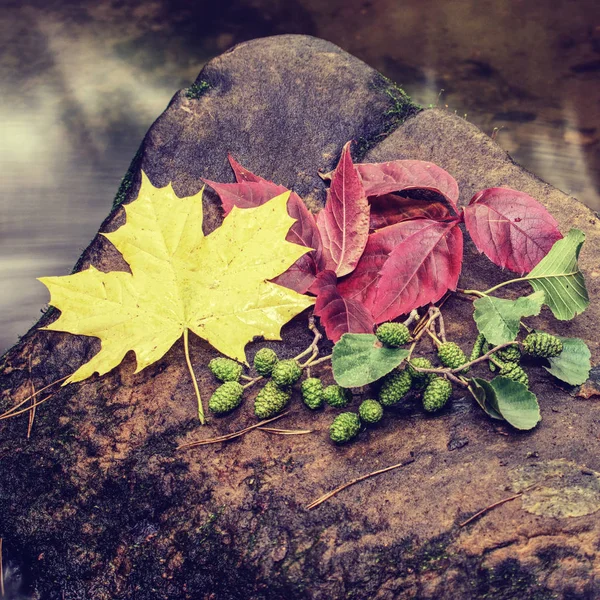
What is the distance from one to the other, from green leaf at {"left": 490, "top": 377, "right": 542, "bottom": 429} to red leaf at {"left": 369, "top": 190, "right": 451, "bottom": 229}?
38 centimetres

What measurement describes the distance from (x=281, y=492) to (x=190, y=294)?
0.36 meters

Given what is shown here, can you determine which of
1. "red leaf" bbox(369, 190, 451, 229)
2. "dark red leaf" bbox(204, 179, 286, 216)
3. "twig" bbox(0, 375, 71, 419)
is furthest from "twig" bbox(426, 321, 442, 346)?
"twig" bbox(0, 375, 71, 419)

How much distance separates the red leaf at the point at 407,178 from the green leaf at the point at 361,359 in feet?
1.07

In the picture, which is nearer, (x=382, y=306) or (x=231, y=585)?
(x=231, y=585)

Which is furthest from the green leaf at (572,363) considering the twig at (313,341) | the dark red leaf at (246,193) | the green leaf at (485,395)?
the dark red leaf at (246,193)

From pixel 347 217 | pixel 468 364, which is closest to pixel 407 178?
pixel 347 217

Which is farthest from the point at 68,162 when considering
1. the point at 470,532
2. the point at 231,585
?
the point at 470,532

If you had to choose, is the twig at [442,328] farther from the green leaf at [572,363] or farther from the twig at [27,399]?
the twig at [27,399]

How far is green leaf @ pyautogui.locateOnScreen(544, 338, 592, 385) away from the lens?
3.14 feet

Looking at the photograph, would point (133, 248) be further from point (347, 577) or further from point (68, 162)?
point (68, 162)

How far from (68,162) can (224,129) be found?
811mm

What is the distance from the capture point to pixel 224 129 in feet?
4.41

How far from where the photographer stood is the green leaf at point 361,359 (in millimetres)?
890

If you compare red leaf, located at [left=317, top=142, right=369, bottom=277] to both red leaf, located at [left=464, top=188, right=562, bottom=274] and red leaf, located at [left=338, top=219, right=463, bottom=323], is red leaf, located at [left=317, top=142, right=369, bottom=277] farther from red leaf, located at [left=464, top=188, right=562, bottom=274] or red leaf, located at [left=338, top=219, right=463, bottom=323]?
red leaf, located at [left=464, top=188, right=562, bottom=274]
